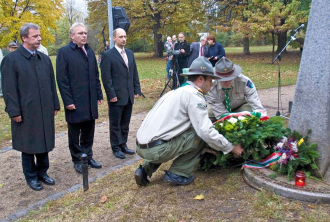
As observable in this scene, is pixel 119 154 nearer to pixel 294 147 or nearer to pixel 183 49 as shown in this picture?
pixel 294 147

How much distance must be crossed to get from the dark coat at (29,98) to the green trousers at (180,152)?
1441mm

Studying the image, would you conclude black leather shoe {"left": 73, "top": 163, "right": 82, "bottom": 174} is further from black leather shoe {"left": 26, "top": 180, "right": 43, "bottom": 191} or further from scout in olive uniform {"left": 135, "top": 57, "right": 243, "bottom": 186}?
scout in olive uniform {"left": 135, "top": 57, "right": 243, "bottom": 186}

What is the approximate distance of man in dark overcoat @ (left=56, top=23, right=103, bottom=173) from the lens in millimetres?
4730

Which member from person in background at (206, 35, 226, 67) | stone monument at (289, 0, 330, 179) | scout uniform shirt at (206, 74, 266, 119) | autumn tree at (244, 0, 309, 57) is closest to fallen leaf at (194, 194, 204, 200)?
stone monument at (289, 0, 330, 179)

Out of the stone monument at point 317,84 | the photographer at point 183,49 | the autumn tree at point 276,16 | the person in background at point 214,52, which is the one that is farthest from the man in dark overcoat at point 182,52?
the autumn tree at point 276,16

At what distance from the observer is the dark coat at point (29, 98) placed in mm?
4145

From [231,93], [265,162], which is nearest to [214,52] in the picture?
[231,93]

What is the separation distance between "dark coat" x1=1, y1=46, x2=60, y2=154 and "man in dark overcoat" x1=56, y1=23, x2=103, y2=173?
10.5 inches

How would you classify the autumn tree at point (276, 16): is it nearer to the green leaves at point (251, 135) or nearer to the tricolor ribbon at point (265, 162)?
the green leaves at point (251, 135)

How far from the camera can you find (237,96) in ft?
15.6

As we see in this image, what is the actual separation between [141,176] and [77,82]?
177 cm

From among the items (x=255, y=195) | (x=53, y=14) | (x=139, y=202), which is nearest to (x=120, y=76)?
(x=139, y=202)

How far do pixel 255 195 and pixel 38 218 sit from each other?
89.9 inches

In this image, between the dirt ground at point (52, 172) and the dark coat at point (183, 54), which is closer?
the dirt ground at point (52, 172)
